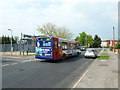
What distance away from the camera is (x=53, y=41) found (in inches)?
585

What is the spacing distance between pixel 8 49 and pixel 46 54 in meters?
27.8

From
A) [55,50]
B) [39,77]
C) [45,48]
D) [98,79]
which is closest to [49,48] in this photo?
[45,48]

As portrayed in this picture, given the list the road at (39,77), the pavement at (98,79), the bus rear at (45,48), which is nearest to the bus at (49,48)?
the bus rear at (45,48)

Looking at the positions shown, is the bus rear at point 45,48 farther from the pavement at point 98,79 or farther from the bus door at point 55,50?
the pavement at point 98,79

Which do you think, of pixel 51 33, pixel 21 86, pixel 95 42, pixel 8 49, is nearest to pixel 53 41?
pixel 21 86

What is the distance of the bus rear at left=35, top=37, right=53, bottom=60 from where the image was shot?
1473cm

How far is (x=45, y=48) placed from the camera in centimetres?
1499

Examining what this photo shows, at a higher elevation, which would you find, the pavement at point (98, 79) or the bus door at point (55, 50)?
the bus door at point (55, 50)

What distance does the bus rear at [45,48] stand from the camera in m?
14.7

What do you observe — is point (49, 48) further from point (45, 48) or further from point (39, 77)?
point (39, 77)

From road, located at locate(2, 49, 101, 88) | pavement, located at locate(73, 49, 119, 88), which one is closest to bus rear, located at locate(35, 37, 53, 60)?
road, located at locate(2, 49, 101, 88)

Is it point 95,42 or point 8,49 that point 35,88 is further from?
point 95,42

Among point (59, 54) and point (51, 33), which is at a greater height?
point (51, 33)

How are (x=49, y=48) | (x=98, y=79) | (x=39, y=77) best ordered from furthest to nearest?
1. (x=49, y=48)
2. (x=39, y=77)
3. (x=98, y=79)
